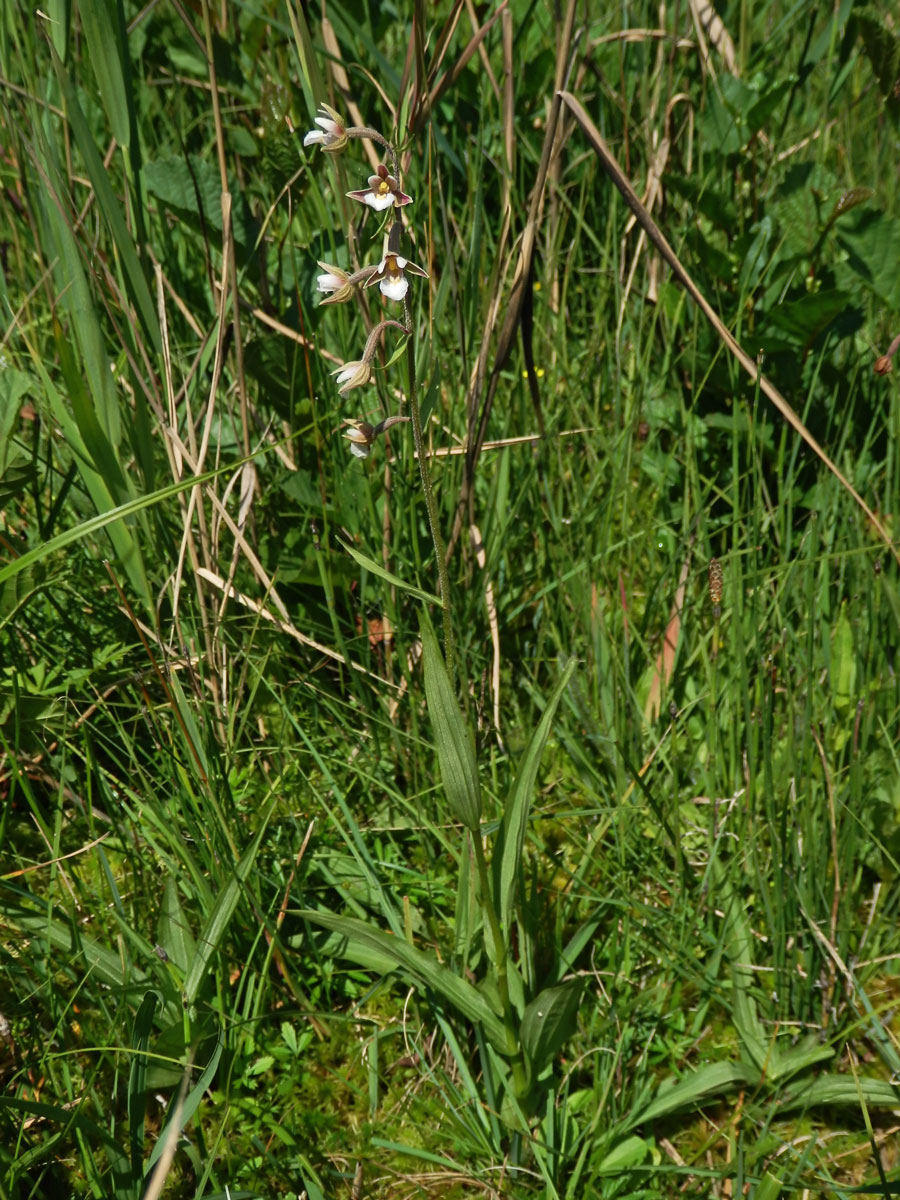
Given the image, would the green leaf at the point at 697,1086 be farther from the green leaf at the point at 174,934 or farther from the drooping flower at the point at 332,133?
the drooping flower at the point at 332,133

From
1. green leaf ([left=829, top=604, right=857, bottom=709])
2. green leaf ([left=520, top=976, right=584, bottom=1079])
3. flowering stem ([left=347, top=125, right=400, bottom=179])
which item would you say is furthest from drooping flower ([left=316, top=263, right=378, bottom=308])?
green leaf ([left=829, top=604, right=857, bottom=709])

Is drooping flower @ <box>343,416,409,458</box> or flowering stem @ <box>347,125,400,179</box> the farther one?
drooping flower @ <box>343,416,409,458</box>

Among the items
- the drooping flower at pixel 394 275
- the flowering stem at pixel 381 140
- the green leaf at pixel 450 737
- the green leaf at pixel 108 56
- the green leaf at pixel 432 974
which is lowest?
the green leaf at pixel 432 974

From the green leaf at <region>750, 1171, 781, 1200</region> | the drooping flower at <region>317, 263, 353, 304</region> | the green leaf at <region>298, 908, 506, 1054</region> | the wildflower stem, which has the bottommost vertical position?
the green leaf at <region>750, 1171, 781, 1200</region>

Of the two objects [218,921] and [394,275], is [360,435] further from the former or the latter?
[218,921]

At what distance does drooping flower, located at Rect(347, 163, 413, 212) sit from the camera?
1029mm

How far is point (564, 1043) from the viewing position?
139 cm

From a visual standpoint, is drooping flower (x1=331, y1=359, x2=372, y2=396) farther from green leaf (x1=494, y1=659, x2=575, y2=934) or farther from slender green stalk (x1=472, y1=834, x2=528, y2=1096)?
slender green stalk (x1=472, y1=834, x2=528, y2=1096)

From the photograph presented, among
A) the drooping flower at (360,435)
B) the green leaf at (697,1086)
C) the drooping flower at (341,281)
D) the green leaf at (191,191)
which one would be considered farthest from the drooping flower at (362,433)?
the green leaf at (697,1086)

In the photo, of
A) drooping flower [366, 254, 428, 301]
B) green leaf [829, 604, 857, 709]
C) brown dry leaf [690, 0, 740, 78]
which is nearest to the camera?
drooping flower [366, 254, 428, 301]

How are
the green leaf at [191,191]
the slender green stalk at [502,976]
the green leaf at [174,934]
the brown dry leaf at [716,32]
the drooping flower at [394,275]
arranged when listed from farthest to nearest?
the brown dry leaf at [716,32] → the green leaf at [191,191] → the green leaf at [174,934] → the slender green stalk at [502,976] → the drooping flower at [394,275]

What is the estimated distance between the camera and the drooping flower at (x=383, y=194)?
1029mm

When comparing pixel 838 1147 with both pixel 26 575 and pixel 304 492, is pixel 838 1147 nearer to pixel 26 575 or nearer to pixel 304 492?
pixel 304 492

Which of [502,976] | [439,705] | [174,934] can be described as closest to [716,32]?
[439,705]
